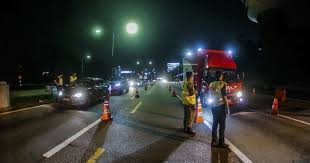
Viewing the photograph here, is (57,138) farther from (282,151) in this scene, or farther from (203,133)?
(282,151)

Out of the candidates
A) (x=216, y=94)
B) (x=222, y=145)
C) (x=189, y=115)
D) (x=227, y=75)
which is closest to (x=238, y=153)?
(x=222, y=145)

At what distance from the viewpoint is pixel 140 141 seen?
9.88 meters

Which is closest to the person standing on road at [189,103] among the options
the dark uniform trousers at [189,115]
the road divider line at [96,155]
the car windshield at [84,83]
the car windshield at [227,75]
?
the dark uniform trousers at [189,115]

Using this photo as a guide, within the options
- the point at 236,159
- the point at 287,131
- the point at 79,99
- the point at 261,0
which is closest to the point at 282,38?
the point at 261,0

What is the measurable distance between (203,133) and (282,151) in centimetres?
297

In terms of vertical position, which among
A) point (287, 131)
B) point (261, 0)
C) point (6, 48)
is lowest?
point (287, 131)

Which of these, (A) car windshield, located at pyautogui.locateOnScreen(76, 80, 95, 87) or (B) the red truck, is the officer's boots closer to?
(B) the red truck

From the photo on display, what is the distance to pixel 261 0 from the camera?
31656mm

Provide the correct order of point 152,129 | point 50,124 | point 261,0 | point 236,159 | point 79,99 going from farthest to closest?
point 261,0 < point 79,99 < point 50,124 < point 152,129 < point 236,159

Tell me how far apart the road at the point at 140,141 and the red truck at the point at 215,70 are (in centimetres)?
504

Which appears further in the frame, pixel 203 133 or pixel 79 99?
pixel 79 99

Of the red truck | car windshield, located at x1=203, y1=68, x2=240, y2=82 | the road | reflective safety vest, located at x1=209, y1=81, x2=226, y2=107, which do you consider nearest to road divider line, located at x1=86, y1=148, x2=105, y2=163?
the road

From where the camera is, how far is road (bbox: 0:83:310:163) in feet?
26.3

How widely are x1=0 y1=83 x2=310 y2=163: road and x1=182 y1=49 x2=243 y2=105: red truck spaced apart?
5044mm
